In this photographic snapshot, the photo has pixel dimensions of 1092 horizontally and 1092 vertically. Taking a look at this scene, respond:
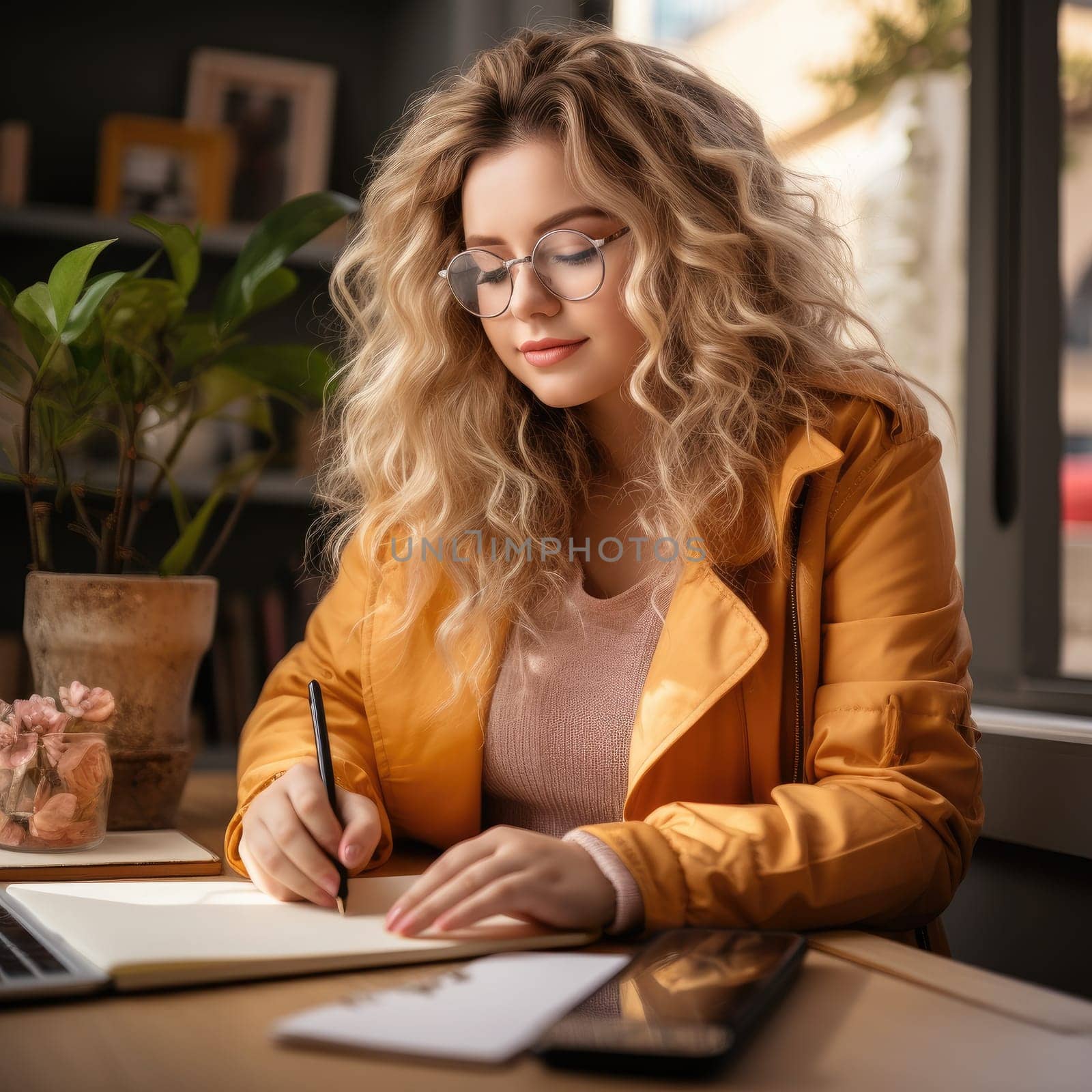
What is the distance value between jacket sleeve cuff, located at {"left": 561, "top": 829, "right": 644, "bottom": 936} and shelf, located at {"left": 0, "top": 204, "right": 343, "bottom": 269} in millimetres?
1515

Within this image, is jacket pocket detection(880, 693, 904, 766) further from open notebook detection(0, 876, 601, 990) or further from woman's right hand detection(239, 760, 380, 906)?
woman's right hand detection(239, 760, 380, 906)

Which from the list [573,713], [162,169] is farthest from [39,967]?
[162,169]

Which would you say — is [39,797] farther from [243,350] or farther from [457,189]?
[457,189]

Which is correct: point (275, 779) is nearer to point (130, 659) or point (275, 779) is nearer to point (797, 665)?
point (130, 659)

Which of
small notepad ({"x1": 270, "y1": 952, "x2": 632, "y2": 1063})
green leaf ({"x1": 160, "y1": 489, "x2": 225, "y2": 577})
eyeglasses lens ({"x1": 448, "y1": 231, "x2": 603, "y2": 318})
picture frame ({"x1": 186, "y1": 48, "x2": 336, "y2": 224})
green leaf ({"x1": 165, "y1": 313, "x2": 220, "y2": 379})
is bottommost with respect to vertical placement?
small notepad ({"x1": 270, "y1": 952, "x2": 632, "y2": 1063})

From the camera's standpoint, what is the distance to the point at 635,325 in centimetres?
120

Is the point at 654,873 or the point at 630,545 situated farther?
the point at 630,545

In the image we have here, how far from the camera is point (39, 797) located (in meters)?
1.05

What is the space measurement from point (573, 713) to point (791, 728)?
211mm

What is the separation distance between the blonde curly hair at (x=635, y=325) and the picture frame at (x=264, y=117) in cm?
111

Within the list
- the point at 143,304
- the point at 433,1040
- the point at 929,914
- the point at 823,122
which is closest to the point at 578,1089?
the point at 433,1040

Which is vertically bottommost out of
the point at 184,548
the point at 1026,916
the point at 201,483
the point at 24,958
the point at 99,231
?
the point at 1026,916

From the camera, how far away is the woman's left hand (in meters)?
0.77

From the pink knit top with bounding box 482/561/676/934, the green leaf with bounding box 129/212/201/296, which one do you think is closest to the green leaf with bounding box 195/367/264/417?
the green leaf with bounding box 129/212/201/296
